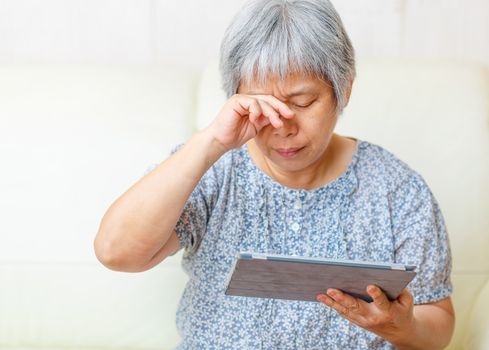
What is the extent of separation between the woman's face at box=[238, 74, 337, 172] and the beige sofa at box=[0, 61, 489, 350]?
423mm

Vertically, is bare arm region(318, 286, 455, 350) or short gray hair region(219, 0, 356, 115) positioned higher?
short gray hair region(219, 0, 356, 115)

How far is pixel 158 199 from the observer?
1484mm

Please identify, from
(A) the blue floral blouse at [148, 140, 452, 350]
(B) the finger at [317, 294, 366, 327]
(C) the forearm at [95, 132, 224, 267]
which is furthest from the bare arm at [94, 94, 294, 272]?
(B) the finger at [317, 294, 366, 327]

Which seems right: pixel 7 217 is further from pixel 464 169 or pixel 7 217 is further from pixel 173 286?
pixel 464 169

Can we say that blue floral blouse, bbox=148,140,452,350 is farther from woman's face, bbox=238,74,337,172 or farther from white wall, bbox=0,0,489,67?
white wall, bbox=0,0,489,67

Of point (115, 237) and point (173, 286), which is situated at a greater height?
point (115, 237)

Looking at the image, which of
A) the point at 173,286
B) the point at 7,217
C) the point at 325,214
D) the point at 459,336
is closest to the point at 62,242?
the point at 7,217

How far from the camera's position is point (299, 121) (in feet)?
5.05

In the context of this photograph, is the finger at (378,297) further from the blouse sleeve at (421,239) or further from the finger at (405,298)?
the blouse sleeve at (421,239)

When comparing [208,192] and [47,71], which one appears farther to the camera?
[47,71]

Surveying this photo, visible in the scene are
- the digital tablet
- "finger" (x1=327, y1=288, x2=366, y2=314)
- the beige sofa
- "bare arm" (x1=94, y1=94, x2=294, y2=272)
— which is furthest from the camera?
the beige sofa

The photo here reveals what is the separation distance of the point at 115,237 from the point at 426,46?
1241mm

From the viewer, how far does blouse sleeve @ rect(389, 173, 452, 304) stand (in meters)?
1.68

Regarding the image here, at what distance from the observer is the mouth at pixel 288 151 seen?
1.56 meters
